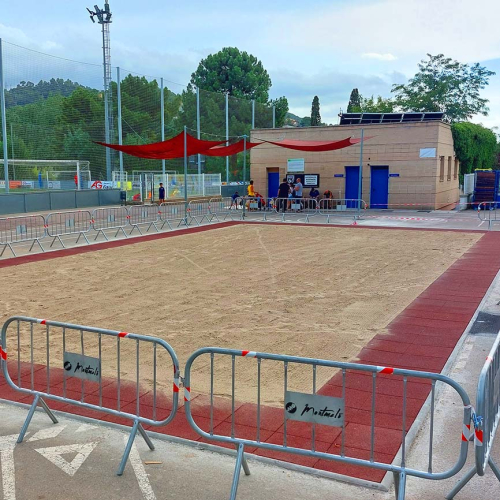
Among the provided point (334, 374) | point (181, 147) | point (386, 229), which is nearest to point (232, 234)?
point (181, 147)

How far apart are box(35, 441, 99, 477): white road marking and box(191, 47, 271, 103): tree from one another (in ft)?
220

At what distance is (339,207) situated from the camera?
30578 mm

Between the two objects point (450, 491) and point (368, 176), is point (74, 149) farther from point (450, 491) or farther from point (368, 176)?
point (450, 491)

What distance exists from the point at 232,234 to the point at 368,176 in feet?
44.3

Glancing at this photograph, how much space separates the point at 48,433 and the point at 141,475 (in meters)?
1.23

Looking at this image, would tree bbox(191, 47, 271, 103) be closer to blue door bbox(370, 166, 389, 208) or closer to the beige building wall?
the beige building wall

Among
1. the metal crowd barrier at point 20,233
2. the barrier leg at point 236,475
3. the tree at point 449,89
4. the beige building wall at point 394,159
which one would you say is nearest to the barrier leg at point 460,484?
the barrier leg at point 236,475

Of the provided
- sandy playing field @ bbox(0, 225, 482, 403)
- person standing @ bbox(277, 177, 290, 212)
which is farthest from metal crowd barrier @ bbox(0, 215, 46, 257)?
person standing @ bbox(277, 177, 290, 212)

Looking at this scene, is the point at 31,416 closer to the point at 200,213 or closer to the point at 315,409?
the point at 315,409

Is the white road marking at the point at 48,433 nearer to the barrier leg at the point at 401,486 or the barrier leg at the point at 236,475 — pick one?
the barrier leg at the point at 236,475

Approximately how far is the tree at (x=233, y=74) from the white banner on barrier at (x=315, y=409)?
67725 mm

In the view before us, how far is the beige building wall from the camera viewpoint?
3087 centimetres

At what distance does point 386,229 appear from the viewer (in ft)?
74.9

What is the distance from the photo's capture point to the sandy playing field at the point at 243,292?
7898mm
